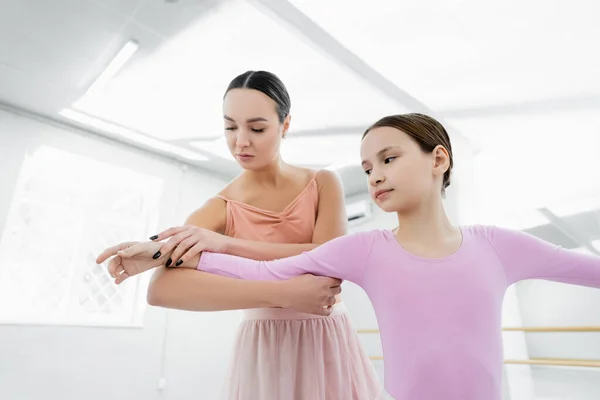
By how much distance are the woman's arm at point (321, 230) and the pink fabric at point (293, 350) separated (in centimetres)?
4

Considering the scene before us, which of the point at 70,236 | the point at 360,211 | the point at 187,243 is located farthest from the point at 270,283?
the point at 360,211

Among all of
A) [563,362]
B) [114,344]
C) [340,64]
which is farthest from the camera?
[114,344]

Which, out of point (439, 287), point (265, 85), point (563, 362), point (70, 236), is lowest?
point (563, 362)

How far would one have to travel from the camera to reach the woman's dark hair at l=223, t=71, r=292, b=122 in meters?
0.96

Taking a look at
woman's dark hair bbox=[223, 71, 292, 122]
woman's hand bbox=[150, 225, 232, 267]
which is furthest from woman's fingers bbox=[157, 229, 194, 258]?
woman's dark hair bbox=[223, 71, 292, 122]

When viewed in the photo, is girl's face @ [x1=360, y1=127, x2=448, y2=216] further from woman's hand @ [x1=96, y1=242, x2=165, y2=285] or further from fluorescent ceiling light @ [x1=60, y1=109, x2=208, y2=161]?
fluorescent ceiling light @ [x1=60, y1=109, x2=208, y2=161]

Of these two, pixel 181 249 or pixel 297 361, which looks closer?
pixel 181 249

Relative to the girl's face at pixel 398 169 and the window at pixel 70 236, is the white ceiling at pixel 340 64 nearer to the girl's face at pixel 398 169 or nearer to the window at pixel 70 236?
the window at pixel 70 236

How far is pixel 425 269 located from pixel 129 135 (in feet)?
11.8

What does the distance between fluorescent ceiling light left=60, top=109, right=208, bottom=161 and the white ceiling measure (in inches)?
1.8

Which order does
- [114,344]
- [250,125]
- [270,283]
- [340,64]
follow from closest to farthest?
[270,283] → [250,125] → [340,64] → [114,344]

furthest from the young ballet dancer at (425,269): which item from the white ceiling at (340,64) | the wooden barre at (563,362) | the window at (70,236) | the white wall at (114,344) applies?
the window at (70,236)

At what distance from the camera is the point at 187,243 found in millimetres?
775

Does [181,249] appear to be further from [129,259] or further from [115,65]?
[115,65]
